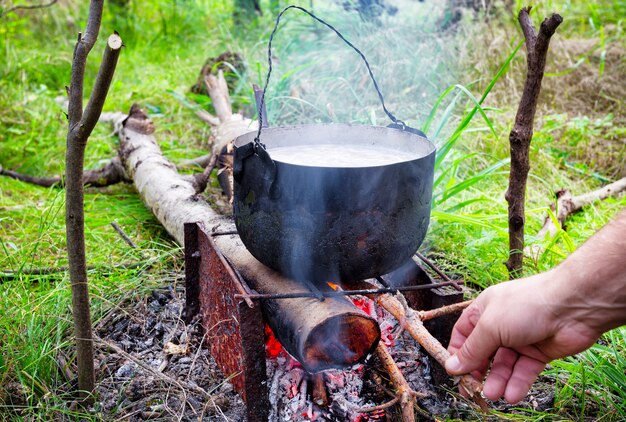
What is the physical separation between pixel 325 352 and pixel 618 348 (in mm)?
1509

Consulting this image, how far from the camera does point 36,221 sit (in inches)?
153

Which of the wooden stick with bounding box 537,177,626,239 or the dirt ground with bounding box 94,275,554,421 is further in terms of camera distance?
the wooden stick with bounding box 537,177,626,239

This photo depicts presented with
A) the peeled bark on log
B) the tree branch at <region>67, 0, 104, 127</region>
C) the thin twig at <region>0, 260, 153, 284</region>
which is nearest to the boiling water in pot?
the peeled bark on log

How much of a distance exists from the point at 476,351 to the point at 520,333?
153 millimetres

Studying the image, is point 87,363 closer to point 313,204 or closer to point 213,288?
point 213,288

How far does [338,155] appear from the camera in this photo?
229cm

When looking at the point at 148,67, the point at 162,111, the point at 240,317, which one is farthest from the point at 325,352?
the point at 148,67

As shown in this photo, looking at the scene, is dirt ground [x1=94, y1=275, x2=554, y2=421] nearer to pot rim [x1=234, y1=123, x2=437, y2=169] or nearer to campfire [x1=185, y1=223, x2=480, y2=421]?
campfire [x1=185, y1=223, x2=480, y2=421]

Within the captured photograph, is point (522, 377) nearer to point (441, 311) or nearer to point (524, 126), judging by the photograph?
point (441, 311)

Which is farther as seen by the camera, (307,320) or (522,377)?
(307,320)

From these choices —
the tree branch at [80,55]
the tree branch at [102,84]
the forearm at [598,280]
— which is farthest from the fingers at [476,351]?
the tree branch at [80,55]

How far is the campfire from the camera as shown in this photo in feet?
6.66

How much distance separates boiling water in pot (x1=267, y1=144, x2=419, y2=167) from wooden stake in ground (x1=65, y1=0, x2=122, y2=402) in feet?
2.20

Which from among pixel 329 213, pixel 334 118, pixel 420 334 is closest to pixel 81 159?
pixel 329 213
